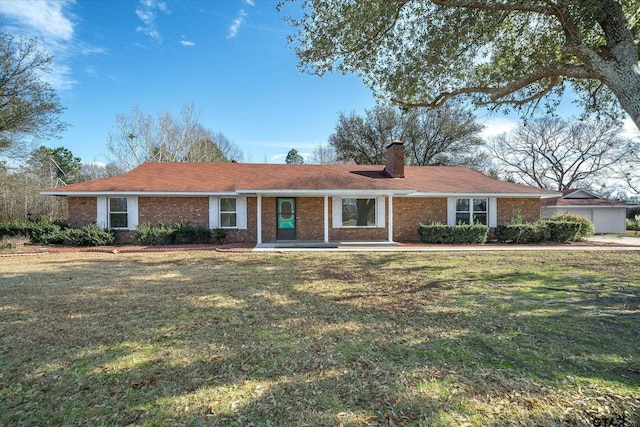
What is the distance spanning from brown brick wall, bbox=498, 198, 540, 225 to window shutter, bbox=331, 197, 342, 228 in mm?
8471

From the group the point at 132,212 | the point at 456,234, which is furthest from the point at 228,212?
the point at 456,234

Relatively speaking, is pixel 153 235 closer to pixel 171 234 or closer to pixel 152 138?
pixel 171 234

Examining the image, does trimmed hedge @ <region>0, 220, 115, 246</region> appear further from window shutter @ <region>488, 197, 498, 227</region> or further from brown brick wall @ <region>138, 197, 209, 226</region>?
window shutter @ <region>488, 197, 498, 227</region>

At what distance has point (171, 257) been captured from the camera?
450 inches

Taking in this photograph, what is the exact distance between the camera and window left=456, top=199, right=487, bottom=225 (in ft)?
54.6

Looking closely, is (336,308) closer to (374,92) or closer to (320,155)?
(374,92)

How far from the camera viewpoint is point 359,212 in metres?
15.8

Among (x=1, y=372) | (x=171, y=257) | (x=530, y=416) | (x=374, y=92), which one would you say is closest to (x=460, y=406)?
(x=530, y=416)

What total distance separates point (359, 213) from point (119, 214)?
11.6 meters

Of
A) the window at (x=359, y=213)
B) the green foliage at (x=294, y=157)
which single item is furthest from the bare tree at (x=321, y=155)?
the window at (x=359, y=213)

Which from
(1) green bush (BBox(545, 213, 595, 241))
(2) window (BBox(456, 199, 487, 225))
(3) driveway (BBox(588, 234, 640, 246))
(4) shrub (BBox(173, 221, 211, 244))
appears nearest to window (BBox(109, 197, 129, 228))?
(4) shrub (BBox(173, 221, 211, 244))

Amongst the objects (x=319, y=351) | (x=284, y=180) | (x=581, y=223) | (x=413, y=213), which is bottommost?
(x=319, y=351)

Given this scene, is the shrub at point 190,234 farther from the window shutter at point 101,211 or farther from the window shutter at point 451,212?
the window shutter at point 451,212

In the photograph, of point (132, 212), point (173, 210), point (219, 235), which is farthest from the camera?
point (173, 210)
